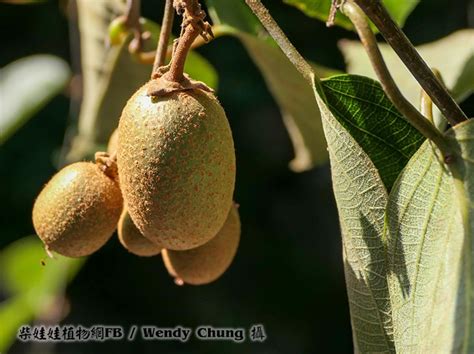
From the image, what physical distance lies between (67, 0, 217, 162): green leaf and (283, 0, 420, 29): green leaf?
0.23m

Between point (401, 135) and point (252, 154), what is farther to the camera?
point (252, 154)

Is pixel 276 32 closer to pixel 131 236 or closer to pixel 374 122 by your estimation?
pixel 374 122

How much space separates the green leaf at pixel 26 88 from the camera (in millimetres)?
1406

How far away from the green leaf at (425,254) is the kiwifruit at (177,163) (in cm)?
14

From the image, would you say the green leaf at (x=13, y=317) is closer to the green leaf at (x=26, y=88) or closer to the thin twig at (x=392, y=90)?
the green leaf at (x=26, y=88)

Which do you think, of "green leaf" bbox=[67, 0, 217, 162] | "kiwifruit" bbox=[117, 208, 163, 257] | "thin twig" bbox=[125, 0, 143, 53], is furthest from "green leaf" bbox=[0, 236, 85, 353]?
"kiwifruit" bbox=[117, 208, 163, 257]

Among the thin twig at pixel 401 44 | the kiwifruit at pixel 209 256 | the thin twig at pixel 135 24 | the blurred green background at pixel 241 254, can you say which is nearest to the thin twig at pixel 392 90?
the thin twig at pixel 401 44

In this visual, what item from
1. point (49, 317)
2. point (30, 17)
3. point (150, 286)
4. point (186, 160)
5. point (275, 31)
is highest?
point (275, 31)

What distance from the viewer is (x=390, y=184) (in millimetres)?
721

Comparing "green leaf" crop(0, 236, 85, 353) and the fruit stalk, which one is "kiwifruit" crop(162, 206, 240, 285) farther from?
"green leaf" crop(0, 236, 85, 353)

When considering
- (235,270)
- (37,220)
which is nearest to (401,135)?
(37,220)

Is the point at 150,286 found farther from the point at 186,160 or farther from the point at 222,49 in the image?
the point at 186,160

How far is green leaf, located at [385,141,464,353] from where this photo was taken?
615 mm

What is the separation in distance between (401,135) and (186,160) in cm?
18
